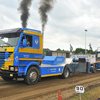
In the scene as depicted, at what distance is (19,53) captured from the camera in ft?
24.4

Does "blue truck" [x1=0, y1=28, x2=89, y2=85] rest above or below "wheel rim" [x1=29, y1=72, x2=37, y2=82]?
above

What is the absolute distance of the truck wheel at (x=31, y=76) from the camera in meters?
7.75

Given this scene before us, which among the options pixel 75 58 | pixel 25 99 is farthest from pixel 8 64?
pixel 75 58

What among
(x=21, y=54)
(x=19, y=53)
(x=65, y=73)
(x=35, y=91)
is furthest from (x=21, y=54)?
(x=65, y=73)

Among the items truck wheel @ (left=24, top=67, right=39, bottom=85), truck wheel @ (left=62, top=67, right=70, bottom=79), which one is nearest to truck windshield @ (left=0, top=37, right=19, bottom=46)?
truck wheel @ (left=24, top=67, right=39, bottom=85)

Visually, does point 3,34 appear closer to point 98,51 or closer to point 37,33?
point 37,33

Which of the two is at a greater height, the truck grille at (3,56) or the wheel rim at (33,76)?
the truck grille at (3,56)

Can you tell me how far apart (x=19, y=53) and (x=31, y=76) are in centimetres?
158

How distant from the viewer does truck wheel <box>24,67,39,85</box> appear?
775 centimetres

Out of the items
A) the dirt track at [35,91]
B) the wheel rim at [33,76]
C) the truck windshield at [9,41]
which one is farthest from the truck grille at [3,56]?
the wheel rim at [33,76]

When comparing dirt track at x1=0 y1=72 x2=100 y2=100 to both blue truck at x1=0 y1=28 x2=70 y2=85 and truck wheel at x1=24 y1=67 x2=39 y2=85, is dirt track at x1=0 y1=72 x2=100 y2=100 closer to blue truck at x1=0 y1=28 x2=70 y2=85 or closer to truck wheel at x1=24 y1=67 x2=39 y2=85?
truck wheel at x1=24 y1=67 x2=39 y2=85

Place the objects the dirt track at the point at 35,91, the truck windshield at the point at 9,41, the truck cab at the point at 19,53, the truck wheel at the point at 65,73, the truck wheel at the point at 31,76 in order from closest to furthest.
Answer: the dirt track at the point at 35,91, the truck cab at the point at 19,53, the truck windshield at the point at 9,41, the truck wheel at the point at 31,76, the truck wheel at the point at 65,73

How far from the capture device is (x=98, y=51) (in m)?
19.5

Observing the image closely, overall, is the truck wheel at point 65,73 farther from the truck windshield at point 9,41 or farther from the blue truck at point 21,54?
the truck windshield at point 9,41
